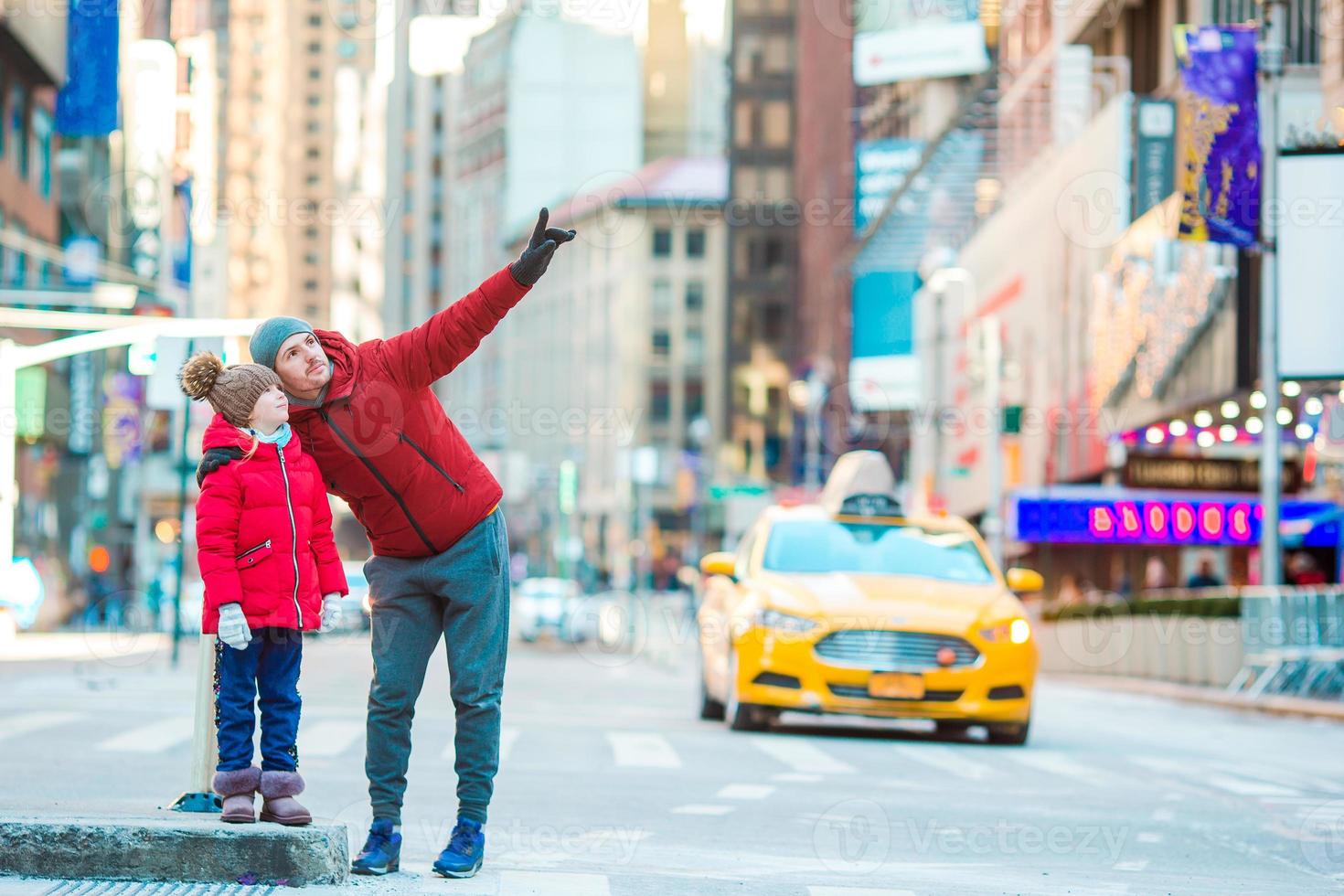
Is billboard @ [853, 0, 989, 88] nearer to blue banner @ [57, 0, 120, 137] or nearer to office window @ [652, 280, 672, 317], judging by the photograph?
blue banner @ [57, 0, 120, 137]

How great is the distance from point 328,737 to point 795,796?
16.8 ft

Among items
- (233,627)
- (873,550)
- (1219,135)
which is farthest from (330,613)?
(1219,135)

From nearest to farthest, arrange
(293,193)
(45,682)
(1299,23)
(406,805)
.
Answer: (406,805), (45,682), (1299,23), (293,193)

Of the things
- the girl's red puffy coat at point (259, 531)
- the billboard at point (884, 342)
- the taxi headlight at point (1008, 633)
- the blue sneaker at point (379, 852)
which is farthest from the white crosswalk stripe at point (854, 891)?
the billboard at point (884, 342)

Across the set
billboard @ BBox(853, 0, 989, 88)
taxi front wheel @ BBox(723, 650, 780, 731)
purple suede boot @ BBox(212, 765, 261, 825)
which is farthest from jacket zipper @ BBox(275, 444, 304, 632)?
billboard @ BBox(853, 0, 989, 88)

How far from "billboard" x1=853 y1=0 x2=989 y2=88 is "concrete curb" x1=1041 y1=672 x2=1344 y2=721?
157 ft

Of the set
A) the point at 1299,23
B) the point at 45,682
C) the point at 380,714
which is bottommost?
the point at 45,682

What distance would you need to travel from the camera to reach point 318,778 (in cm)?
1198

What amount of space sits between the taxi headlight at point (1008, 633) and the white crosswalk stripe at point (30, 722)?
20.9ft

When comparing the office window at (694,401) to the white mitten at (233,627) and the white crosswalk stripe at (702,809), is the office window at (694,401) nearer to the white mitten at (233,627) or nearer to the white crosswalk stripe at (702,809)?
the white crosswalk stripe at (702,809)

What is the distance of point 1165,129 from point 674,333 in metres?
103

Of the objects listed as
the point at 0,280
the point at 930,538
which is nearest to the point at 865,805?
the point at 930,538

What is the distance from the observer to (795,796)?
11.3 metres

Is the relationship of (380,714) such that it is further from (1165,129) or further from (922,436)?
(922,436)
